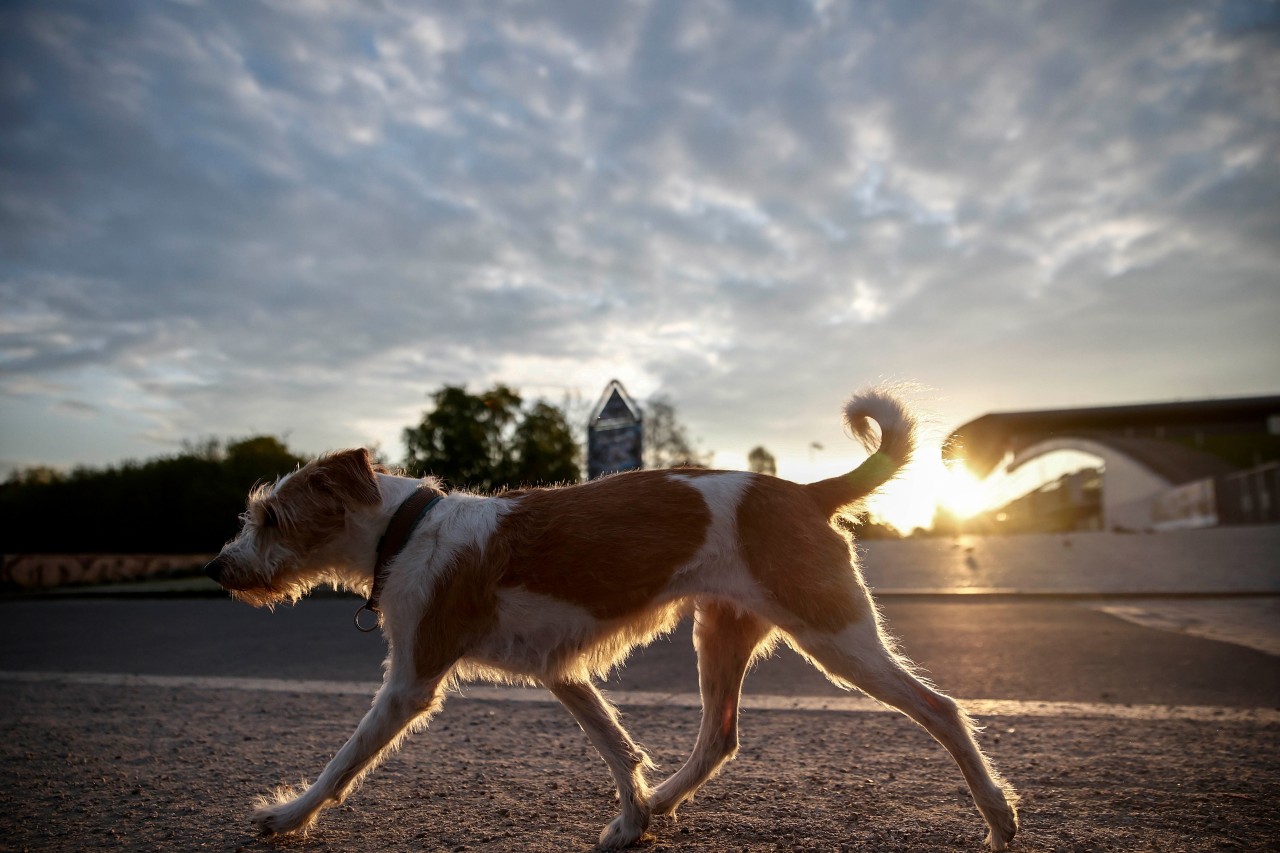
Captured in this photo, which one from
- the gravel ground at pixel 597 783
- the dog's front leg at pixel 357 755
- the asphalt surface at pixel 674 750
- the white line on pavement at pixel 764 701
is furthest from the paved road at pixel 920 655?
the dog's front leg at pixel 357 755

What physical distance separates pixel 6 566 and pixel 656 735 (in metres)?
24.3

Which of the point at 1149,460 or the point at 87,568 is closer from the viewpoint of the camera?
the point at 87,568

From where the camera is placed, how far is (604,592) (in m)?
3.05

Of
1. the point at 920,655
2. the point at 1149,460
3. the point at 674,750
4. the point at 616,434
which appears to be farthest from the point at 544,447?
the point at 1149,460

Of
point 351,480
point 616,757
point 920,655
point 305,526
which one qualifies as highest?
point 351,480

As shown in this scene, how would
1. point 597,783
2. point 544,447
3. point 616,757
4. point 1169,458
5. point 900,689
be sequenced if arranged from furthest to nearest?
point 1169,458, point 544,447, point 597,783, point 616,757, point 900,689

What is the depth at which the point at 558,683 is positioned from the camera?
129 inches

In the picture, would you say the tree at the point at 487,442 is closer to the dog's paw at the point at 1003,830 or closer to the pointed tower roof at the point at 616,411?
the pointed tower roof at the point at 616,411

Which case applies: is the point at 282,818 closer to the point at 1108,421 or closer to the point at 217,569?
the point at 217,569

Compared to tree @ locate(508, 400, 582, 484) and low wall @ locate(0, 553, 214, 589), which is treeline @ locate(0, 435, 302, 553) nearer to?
low wall @ locate(0, 553, 214, 589)

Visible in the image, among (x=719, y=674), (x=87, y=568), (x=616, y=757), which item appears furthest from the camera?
(x=87, y=568)

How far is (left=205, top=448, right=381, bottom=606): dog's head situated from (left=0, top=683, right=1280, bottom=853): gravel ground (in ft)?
3.10

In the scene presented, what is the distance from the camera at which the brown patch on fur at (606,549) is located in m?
3.04

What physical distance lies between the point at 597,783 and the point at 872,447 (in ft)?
6.34
